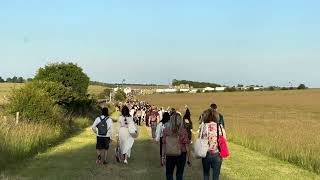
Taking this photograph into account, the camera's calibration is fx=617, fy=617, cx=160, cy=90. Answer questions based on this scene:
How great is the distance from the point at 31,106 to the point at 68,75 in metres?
31.9

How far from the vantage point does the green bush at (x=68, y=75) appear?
Answer: 57.8m

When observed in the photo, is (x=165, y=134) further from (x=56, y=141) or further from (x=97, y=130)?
(x=56, y=141)

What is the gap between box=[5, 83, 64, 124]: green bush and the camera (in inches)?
1194

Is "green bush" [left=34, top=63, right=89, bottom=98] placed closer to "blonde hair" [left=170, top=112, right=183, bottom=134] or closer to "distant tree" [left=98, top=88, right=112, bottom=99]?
"blonde hair" [left=170, top=112, right=183, bottom=134]

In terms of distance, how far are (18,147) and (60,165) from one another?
2880 millimetres

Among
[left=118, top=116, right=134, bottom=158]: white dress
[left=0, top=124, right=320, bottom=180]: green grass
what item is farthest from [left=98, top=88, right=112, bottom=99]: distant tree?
[left=118, top=116, right=134, bottom=158]: white dress

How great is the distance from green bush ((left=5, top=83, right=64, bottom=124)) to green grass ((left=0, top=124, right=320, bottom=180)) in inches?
314

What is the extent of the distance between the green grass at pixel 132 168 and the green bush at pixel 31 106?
314 inches

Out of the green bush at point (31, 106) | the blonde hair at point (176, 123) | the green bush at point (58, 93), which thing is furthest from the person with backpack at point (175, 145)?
the green bush at point (58, 93)

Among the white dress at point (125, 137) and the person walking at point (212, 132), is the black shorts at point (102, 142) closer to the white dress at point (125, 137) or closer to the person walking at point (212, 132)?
the white dress at point (125, 137)

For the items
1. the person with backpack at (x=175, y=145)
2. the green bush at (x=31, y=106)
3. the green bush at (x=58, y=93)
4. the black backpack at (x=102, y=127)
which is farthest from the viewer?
the green bush at (x=58, y=93)

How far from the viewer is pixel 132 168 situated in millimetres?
17531

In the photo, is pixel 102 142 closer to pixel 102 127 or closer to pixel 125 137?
pixel 102 127

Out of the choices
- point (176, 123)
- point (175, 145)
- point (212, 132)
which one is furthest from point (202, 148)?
point (176, 123)
